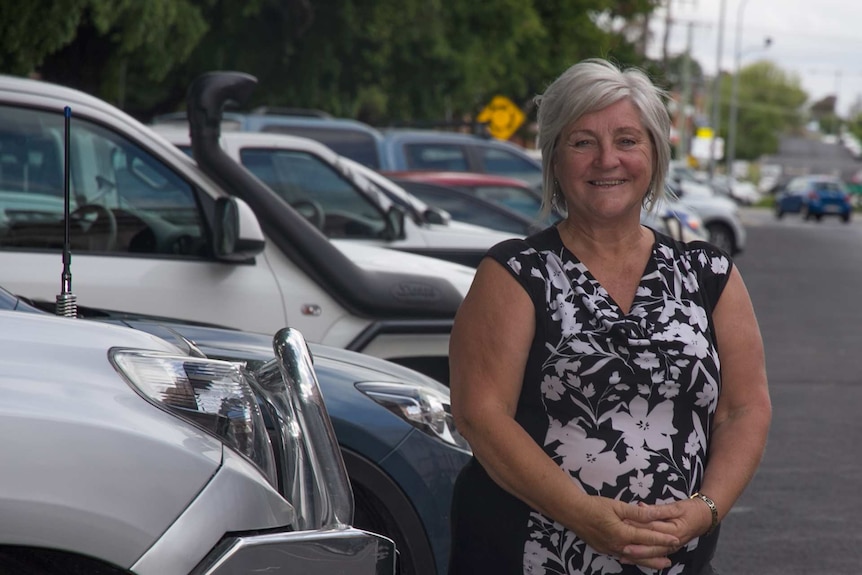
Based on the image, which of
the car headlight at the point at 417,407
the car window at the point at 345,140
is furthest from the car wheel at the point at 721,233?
the car headlight at the point at 417,407

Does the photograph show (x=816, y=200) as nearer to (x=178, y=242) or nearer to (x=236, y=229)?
(x=178, y=242)

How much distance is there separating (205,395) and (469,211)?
9.20 m

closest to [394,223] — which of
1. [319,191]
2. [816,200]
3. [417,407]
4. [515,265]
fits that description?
[319,191]

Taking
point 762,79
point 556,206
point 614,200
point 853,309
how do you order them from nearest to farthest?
point 614,200 < point 556,206 < point 853,309 < point 762,79

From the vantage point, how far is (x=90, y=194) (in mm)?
5598

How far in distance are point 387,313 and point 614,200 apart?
3.02 meters

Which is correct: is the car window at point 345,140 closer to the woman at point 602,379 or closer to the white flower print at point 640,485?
the woman at point 602,379

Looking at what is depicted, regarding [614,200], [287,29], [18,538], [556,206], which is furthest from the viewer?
[287,29]

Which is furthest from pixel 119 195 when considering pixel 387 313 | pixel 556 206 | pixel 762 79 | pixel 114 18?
pixel 762 79

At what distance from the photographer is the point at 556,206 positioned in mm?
3232

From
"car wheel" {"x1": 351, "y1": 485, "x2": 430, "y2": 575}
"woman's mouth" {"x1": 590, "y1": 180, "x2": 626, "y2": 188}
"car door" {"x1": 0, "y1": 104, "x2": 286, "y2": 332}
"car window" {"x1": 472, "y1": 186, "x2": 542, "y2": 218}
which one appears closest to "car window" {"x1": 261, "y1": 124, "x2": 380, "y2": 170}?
"car window" {"x1": 472, "y1": 186, "x2": 542, "y2": 218}

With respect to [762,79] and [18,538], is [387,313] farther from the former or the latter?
[762,79]

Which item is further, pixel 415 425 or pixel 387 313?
pixel 387 313

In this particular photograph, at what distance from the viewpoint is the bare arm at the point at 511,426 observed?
278 centimetres
